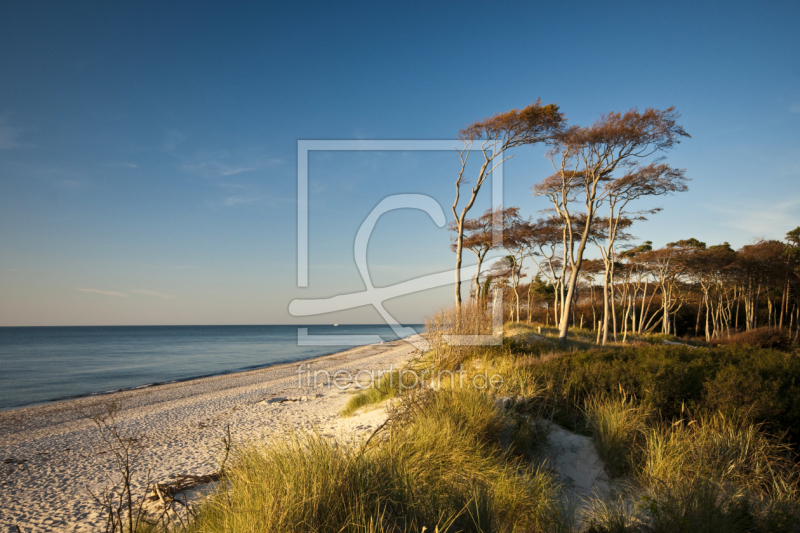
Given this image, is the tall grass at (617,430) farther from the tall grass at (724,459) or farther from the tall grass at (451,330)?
the tall grass at (451,330)

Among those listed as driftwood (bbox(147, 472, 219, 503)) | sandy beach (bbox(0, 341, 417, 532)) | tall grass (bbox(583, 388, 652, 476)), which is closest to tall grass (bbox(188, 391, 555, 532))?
sandy beach (bbox(0, 341, 417, 532))

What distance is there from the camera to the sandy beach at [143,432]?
5809 millimetres

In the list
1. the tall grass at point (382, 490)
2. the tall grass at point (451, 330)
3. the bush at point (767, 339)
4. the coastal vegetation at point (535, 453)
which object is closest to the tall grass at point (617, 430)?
the coastal vegetation at point (535, 453)

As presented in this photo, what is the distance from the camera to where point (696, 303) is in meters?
44.1

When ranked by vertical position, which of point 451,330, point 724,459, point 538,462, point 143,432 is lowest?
point 143,432

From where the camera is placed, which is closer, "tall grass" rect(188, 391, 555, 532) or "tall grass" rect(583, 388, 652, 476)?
"tall grass" rect(188, 391, 555, 532)

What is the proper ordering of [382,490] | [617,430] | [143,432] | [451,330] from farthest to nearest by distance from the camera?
[143,432] → [451,330] → [617,430] → [382,490]

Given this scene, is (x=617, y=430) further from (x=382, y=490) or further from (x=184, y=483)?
(x=184, y=483)

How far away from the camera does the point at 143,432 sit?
32.8 ft

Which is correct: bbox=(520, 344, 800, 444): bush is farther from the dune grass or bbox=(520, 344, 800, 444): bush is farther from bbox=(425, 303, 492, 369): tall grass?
bbox=(425, 303, 492, 369): tall grass

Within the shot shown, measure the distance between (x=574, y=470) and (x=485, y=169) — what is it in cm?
1170

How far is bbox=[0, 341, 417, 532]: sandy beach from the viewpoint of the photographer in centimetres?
581

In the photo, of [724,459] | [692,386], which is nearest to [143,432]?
[724,459]

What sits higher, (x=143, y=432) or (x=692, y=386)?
(x=692, y=386)
